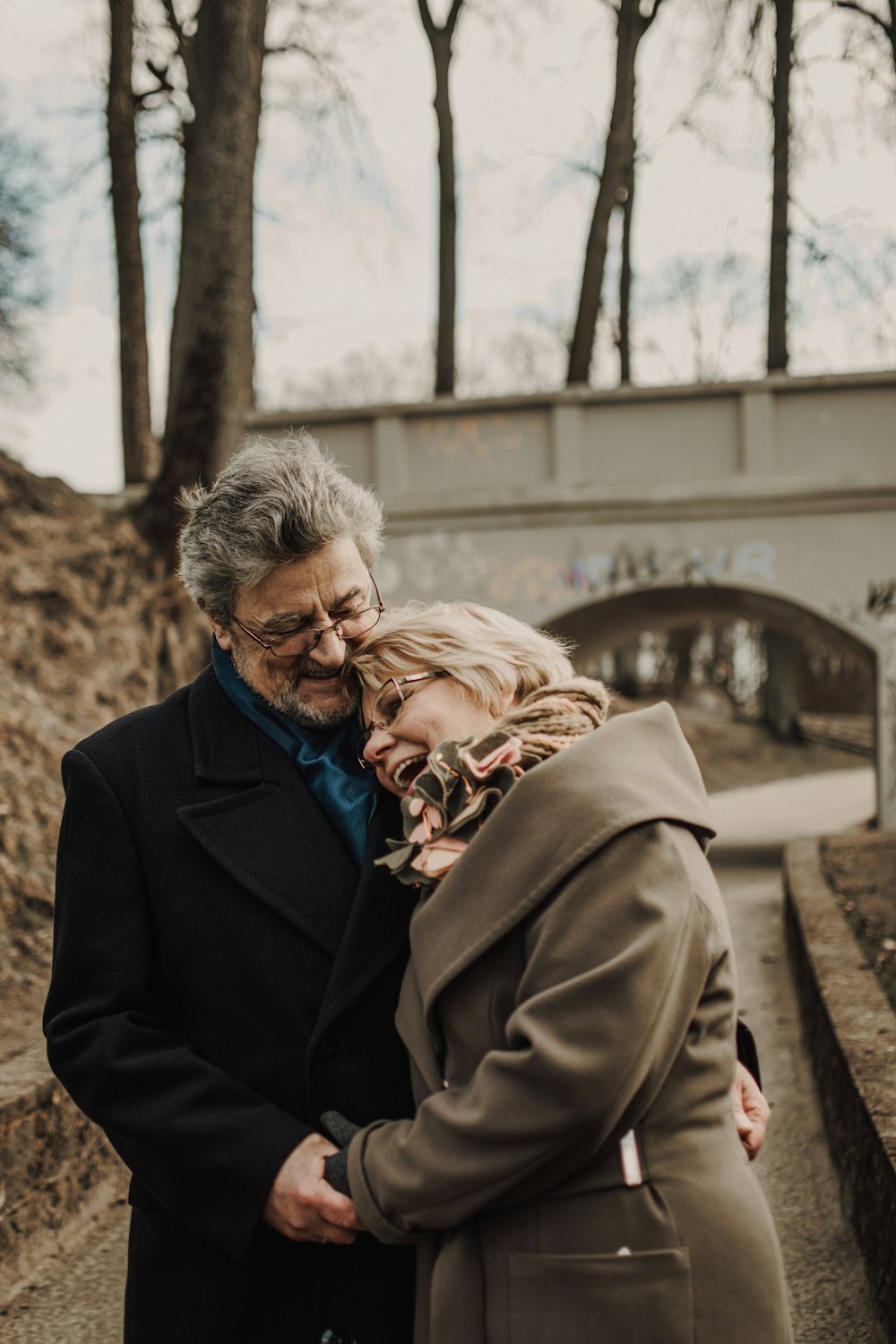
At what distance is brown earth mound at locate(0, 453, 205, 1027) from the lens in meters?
5.73

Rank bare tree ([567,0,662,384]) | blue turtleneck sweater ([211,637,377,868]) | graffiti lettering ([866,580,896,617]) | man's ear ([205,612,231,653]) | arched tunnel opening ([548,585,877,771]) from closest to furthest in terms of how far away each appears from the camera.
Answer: blue turtleneck sweater ([211,637,377,868]), man's ear ([205,612,231,653]), graffiti lettering ([866,580,896,617]), arched tunnel opening ([548,585,877,771]), bare tree ([567,0,662,384])

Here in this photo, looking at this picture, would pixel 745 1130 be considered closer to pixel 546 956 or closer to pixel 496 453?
pixel 546 956

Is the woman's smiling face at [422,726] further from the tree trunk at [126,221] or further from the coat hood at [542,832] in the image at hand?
the tree trunk at [126,221]

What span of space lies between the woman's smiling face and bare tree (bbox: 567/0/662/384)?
13.7 metres

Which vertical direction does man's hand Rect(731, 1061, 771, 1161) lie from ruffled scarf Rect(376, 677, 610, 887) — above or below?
below

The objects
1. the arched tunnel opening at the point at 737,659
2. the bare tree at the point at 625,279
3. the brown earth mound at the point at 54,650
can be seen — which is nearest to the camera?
the brown earth mound at the point at 54,650

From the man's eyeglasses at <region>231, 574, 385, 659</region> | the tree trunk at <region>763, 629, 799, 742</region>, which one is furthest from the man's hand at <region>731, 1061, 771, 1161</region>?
the tree trunk at <region>763, 629, 799, 742</region>

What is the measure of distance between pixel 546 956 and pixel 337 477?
1.07m

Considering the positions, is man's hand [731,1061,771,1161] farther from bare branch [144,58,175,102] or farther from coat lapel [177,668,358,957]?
bare branch [144,58,175,102]

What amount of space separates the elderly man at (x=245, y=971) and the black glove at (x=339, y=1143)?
28mm

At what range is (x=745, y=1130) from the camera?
206cm

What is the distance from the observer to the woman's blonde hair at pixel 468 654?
204 centimetres

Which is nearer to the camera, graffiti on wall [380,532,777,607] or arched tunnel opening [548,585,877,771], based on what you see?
graffiti on wall [380,532,777,607]

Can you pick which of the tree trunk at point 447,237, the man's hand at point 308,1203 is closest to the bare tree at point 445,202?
the tree trunk at point 447,237
